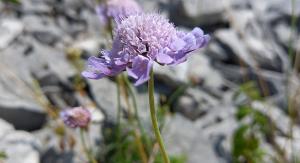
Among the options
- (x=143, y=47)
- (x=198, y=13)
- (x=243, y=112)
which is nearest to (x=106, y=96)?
(x=243, y=112)

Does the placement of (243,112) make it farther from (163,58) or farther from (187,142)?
(163,58)

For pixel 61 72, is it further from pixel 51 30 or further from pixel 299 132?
pixel 299 132

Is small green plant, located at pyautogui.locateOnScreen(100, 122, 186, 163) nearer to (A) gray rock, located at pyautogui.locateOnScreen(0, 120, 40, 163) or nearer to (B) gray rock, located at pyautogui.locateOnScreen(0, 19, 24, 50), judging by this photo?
(A) gray rock, located at pyautogui.locateOnScreen(0, 120, 40, 163)

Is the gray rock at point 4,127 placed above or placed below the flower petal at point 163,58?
below

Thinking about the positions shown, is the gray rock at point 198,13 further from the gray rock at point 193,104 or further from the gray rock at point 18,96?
the gray rock at point 18,96

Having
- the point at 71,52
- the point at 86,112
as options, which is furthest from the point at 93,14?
the point at 86,112

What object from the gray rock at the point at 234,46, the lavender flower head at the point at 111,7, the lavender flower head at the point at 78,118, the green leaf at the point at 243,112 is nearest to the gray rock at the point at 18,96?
the lavender flower head at the point at 111,7

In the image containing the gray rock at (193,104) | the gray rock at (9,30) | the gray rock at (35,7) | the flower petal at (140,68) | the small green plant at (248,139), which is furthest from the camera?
the gray rock at (35,7)
